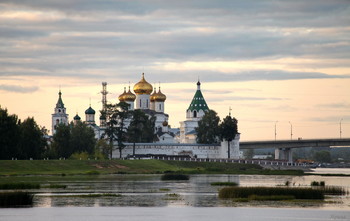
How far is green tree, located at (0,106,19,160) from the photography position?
127562 millimetres

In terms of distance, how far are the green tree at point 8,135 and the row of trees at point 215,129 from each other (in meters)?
62.5

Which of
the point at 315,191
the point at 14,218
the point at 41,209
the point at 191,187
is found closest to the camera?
the point at 14,218

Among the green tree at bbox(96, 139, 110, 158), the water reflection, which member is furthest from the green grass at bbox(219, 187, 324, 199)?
the green tree at bbox(96, 139, 110, 158)

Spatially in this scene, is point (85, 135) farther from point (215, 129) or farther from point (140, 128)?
point (215, 129)

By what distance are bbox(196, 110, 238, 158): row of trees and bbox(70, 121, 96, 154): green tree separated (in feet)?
111

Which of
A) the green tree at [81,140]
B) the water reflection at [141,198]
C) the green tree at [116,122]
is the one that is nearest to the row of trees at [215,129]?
the green tree at [116,122]

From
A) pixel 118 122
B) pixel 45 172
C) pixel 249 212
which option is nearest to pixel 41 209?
pixel 249 212

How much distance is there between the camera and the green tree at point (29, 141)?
135375 mm

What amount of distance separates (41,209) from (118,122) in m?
119

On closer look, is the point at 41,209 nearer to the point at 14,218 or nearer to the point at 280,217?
the point at 14,218

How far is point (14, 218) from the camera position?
59.9 meters

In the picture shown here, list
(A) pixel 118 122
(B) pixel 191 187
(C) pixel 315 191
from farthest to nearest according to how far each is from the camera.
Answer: (A) pixel 118 122
(B) pixel 191 187
(C) pixel 315 191

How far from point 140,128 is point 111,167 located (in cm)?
4643

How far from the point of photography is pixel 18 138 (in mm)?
132250
